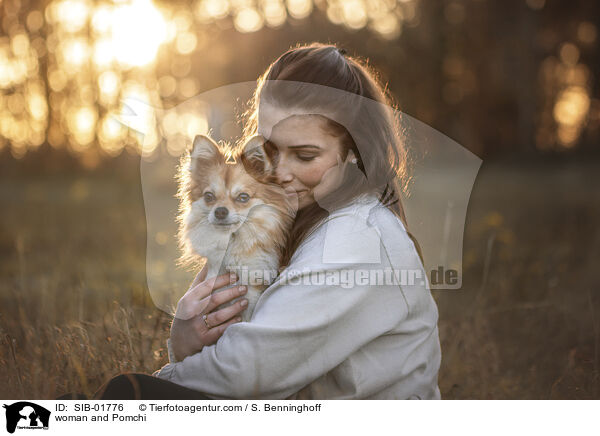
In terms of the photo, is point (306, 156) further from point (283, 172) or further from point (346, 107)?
point (346, 107)

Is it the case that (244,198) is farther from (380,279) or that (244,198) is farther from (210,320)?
(380,279)

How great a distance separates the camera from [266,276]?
2.19 metres

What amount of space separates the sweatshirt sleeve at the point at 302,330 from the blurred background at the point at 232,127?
103cm

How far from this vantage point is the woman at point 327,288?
1.69m

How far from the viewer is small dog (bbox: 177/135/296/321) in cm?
225

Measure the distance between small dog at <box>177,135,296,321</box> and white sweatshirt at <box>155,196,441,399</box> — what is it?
1.29 ft

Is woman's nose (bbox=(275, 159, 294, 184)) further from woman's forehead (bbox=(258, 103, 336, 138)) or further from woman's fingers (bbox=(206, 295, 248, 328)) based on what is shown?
woman's fingers (bbox=(206, 295, 248, 328))

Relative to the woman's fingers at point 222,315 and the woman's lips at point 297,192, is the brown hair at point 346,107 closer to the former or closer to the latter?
the woman's lips at point 297,192

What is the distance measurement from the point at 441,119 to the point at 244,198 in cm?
510

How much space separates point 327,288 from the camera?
1.71 meters

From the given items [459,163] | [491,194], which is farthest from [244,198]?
[491,194]
